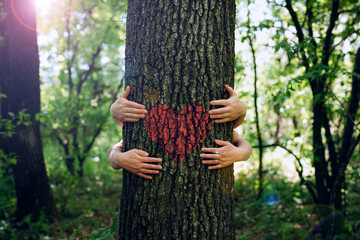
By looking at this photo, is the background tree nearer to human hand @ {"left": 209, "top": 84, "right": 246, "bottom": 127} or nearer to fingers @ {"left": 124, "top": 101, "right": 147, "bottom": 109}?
fingers @ {"left": 124, "top": 101, "right": 147, "bottom": 109}

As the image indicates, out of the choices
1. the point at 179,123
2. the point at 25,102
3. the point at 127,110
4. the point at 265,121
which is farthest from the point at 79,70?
the point at 179,123

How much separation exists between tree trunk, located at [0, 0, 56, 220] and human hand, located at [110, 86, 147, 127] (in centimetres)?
355

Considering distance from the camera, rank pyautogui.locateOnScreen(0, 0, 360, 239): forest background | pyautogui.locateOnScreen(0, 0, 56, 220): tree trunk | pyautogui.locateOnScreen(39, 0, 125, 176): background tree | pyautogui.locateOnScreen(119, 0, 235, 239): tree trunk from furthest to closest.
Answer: pyautogui.locateOnScreen(39, 0, 125, 176): background tree, pyautogui.locateOnScreen(0, 0, 56, 220): tree trunk, pyautogui.locateOnScreen(0, 0, 360, 239): forest background, pyautogui.locateOnScreen(119, 0, 235, 239): tree trunk

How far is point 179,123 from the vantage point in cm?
169

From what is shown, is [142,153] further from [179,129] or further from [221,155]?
[221,155]

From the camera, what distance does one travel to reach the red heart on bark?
5.50ft

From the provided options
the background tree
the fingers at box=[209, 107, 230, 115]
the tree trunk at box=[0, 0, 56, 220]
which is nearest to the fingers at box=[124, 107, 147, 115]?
the fingers at box=[209, 107, 230, 115]

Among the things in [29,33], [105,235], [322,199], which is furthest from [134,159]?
[29,33]

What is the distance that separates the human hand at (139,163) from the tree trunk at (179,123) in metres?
0.05

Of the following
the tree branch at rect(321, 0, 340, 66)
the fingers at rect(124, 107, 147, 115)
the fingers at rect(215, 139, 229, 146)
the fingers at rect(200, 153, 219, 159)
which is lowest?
the fingers at rect(200, 153, 219, 159)

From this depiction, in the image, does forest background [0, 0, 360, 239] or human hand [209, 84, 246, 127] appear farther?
forest background [0, 0, 360, 239]

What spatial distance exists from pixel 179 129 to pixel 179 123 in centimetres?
4

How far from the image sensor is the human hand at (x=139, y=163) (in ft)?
5.45

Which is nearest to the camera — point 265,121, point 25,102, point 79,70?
point 25,102
